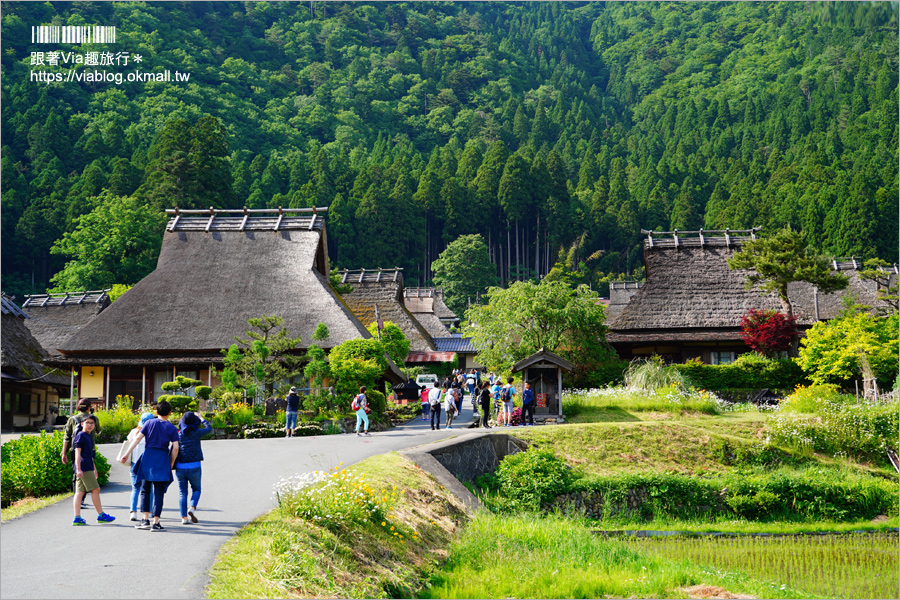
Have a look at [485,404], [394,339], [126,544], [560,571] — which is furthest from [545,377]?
[126,544]

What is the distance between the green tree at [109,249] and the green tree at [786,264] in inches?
1623

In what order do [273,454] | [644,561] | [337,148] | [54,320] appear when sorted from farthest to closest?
[337,148] → [54,320] → [273,454] → [644,561]

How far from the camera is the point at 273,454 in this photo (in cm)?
1794

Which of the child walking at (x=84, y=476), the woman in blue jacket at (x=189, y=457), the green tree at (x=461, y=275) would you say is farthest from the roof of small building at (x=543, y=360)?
the green tree at (x=461, y=275)

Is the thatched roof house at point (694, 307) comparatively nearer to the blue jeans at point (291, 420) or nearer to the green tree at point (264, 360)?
the green tree at point (264, 360)

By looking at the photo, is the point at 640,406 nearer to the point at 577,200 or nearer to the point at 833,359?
the point at 833,359

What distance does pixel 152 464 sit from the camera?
34.3 ft

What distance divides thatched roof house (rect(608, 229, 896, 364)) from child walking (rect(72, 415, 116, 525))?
83.6 feet

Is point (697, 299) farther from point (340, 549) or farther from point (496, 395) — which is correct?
point (340, 549)

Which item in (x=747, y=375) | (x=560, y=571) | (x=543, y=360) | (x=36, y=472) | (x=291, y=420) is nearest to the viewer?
(x=560, y=571)

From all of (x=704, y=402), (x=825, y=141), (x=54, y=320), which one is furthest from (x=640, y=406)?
(x=825, y=141)

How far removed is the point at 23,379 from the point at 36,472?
1863 cm

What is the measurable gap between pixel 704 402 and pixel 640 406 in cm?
212

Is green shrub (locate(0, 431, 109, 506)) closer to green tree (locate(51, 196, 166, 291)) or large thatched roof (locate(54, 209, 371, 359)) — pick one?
large thatched roof (locate(54, 209, 371, 359))
